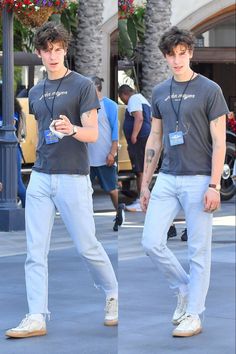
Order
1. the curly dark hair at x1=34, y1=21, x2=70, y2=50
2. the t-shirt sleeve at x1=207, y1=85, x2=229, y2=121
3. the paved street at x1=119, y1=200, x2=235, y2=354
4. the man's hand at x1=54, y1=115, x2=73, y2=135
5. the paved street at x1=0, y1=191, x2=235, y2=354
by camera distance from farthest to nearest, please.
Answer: the t-shirt sleeve at x1=207, y1=85, x2=229, y2=121 → the paved street at x1=119, y1=200, x2=235, y2=354 → the paved street at x1=0, y1=191, x2=235, y2=354 → the curly dark hair at x1=34, y1=21, x2=70, y2=50 → the man's hand at x1=54, y1=115, x2=73, y2=135

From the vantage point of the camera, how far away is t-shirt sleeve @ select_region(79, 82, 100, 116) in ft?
11.1

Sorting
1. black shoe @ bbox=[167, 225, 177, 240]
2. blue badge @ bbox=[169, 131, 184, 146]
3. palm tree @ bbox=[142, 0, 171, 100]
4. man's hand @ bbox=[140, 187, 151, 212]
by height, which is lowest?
black shoe @ bbox=[167, 225, 177, 240]

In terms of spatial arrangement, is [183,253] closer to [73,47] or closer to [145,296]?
[145,296]

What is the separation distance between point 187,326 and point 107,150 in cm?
82

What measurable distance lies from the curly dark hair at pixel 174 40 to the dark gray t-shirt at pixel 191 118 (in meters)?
0.10

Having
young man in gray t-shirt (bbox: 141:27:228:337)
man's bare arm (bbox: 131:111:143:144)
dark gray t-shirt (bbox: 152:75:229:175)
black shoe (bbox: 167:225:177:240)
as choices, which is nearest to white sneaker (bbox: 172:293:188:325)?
young man in gray t-shirt (bbox: 141:27:228:337)

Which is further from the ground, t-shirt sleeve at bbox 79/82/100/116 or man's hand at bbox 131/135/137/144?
t-shirt sleeve at bbox 79/82/100/116

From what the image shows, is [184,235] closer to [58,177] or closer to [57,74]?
[58,177]

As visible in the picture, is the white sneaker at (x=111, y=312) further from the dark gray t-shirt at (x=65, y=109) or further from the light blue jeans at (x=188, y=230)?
the dark gray t-shirt at (x=65, y=109)

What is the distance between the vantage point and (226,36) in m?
4.20

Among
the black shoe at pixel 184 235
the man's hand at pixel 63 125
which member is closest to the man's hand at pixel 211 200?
the black shoe at pixel 184 235

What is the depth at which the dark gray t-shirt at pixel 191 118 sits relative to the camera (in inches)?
140

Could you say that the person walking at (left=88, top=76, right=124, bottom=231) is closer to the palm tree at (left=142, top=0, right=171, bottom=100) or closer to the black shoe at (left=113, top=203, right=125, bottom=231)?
the black shoe at (left=113, top=203, right=125, bottom=231)

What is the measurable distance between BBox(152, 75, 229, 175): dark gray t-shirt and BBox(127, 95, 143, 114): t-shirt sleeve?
13 centimetres
